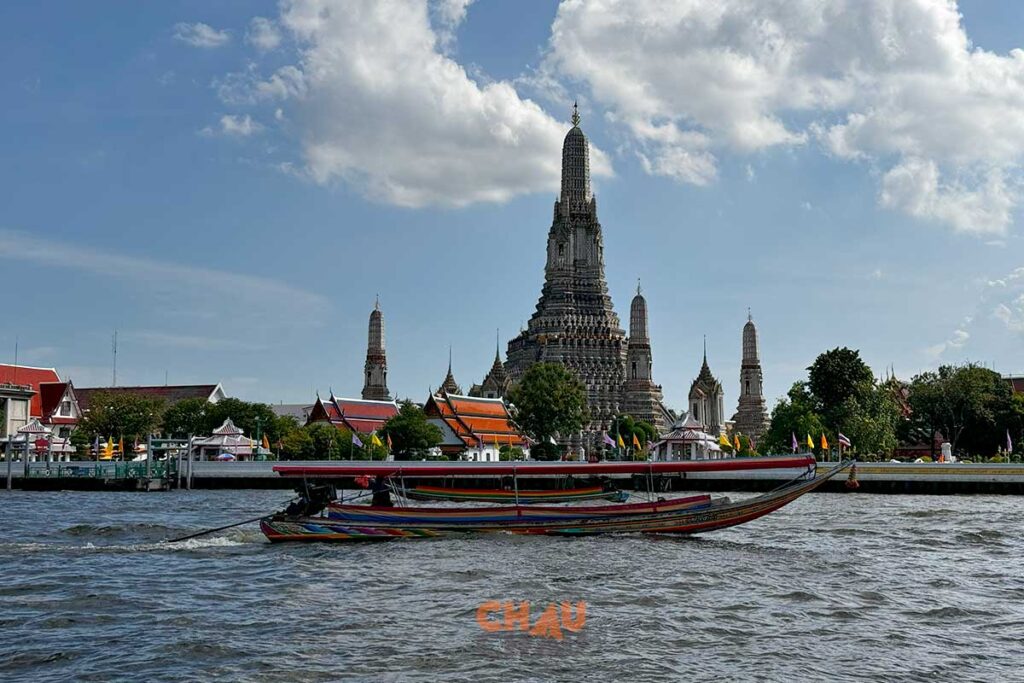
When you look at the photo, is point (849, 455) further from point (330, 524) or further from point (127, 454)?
point (127, 454)

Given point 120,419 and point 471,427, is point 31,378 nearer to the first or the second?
point 120,419

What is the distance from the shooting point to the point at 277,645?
48.1ft

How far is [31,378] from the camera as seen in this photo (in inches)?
4026

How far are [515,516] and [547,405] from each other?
5288cm

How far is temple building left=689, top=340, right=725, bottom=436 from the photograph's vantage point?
148125 millimetres

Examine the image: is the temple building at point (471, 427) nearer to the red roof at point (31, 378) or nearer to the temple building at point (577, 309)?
the temple building at point (577, 309)

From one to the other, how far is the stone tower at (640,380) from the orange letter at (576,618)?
98.0m

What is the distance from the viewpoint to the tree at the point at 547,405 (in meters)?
80.5

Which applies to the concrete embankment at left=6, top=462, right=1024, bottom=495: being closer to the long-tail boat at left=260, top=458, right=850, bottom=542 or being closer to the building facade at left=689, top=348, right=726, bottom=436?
the long-tail boat at left=260, top=458, right=850, bottom=542

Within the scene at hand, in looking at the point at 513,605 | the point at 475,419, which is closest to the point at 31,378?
the point at 475,419

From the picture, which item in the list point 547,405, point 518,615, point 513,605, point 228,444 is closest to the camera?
point 518,615

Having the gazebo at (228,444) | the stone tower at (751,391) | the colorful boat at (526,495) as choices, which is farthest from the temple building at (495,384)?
the colorful boat at (526,495)

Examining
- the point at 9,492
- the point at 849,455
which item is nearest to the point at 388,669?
the point at 9,492

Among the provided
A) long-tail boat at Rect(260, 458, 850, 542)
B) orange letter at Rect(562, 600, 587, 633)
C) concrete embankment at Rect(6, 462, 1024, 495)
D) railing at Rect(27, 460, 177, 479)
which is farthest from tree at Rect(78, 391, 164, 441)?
orange letter at Rect(562, 600, 587, 633)
